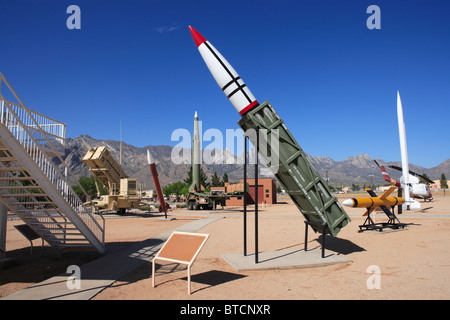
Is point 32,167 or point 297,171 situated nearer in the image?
point 32,167

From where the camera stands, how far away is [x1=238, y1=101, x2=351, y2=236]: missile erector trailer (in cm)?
975

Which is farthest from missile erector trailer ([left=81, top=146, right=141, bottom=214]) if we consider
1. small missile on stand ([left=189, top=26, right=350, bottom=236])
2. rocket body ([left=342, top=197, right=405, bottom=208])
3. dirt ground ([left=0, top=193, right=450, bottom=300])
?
rocket body ([left=342, top=197, right=405, bottom=208])

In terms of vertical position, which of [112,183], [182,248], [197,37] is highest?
[197,37]

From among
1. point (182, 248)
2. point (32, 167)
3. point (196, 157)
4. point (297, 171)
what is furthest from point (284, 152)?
point (196, 157)

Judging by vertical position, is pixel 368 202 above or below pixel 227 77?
below

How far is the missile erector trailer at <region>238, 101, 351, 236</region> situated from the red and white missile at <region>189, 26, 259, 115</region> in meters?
0.42

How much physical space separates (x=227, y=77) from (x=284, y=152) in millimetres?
3282

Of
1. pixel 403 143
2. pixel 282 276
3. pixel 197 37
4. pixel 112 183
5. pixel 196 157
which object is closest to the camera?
pixel 282 276

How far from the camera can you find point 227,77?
34.3 ft

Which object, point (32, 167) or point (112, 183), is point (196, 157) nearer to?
point (112, 183)

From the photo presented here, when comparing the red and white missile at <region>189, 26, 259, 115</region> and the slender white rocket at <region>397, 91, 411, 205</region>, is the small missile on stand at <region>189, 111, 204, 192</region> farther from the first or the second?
the red and white missile at <region>189, 26, 259, 115</region>

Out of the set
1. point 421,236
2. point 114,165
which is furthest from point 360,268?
point 114,165

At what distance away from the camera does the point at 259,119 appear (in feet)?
32.1
